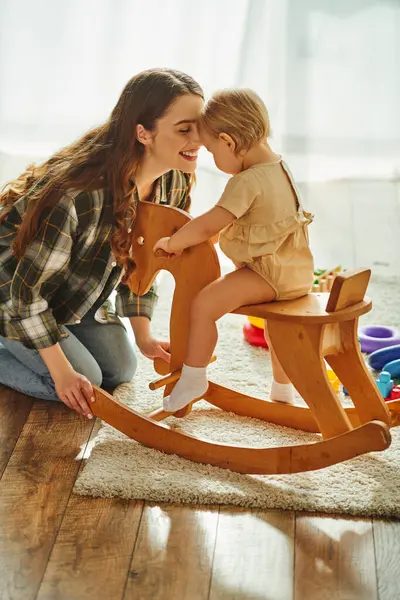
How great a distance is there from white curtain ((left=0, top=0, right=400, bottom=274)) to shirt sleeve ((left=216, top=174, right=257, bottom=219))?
4.12 feet

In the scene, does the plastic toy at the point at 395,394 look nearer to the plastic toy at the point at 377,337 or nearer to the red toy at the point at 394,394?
the red toy at the point at 394,394

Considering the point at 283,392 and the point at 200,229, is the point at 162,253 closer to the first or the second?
the point at 200,229

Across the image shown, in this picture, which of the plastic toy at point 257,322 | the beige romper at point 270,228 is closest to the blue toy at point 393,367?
the plastic toy at point 257,322

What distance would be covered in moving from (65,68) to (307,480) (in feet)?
5.77

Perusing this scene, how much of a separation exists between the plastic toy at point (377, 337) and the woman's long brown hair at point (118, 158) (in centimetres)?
71

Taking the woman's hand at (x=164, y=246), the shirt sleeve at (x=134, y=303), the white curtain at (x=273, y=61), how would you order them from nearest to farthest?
the woman's hand at (x=164, y=246) → the shirt sleeve at (x=134, y=303) → the white curtain at (x=273, y=61)

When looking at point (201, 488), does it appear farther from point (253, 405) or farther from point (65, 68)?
point (65, 68)

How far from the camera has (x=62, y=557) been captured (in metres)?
1.41

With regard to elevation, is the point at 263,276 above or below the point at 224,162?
below

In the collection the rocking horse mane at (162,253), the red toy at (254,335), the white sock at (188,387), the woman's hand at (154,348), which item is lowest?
the red toy at (254,335)

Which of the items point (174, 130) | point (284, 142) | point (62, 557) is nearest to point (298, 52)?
point (284, 142)

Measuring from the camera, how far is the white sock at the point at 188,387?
1.67 m

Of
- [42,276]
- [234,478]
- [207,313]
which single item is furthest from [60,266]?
[234,478]

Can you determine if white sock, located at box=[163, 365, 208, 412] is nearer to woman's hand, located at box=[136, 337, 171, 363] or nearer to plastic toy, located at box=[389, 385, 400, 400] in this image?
woman's hand, located at box=[136, 337, 171, 363]
